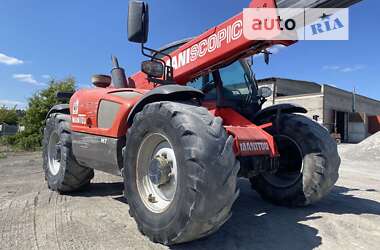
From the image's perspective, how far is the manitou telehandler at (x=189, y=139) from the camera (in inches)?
108

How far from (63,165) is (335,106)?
1296 inches

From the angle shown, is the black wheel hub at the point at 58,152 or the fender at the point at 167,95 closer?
the fender at the point at 167,95

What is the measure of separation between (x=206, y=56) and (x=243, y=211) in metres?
1.95

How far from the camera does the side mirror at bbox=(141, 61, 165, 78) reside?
13.8 feet

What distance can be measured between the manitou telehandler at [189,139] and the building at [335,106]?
84.3 feet

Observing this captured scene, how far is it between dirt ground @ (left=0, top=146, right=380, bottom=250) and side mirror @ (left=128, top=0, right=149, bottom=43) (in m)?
1.99

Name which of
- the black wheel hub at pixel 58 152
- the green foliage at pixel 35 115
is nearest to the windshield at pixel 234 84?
the black wheel hub at pixel 58 152

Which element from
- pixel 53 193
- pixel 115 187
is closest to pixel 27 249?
pixel 53 193

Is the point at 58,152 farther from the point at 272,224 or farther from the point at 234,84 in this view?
the point at 272,224

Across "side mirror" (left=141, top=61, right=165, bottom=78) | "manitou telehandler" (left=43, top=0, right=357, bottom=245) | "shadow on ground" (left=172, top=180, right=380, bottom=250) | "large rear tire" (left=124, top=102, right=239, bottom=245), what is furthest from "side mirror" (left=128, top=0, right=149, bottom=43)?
"shadow on ground" (left=172, top=180, right=380, bottom=250)

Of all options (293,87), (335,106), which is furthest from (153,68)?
(293,87)

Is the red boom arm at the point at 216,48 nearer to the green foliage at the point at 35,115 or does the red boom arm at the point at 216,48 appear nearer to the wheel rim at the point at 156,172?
the wheel rim at the point at 156,172

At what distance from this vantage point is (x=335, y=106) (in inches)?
1331

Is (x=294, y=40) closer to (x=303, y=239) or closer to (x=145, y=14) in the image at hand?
(x=145, y=14)
